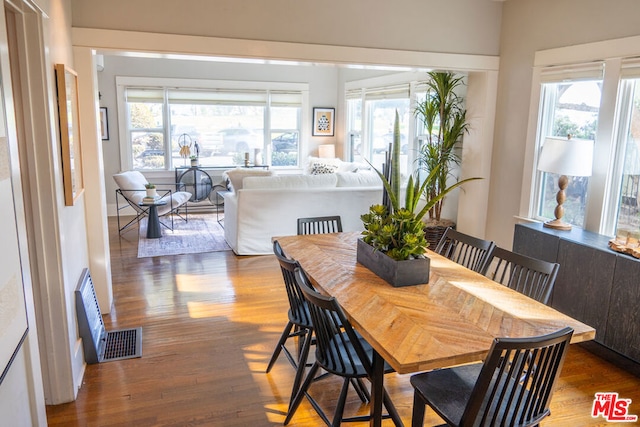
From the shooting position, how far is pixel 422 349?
1.74 m

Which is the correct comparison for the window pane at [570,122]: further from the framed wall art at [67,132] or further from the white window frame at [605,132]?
the framed wall art at [67,132]

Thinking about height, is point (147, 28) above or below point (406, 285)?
above

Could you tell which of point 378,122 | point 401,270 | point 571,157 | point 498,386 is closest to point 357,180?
point 378,122

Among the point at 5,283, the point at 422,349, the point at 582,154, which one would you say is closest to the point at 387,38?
the point at 582,154

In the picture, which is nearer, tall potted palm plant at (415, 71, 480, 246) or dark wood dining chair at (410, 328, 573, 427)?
dark wood dining chair at (410, 328, 573, 427)

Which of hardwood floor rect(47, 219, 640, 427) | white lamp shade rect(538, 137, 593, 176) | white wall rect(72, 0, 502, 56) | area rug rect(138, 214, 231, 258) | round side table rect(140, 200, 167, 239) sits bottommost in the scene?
hardwood floor rect(47, 219, 640, 427)

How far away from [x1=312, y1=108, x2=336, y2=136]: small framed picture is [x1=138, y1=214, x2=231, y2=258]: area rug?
9.10ft

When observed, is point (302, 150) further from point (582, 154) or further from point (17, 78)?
point (17, 78)

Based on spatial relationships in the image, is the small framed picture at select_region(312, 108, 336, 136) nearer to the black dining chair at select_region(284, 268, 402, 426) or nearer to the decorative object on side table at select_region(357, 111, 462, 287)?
the decorative object on side table at select_region(357, 111, 462, 287)

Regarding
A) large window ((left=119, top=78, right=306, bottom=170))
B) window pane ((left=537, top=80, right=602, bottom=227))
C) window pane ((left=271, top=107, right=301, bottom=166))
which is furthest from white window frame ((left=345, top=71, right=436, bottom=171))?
window pane ((left=537, top=80, right=602, bottom=227))

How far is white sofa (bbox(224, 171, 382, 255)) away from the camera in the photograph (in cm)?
544

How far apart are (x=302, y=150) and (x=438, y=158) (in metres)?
4.20

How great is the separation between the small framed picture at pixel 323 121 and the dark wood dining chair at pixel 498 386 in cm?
720

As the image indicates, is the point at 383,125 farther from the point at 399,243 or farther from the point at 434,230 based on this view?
the point at 399,243
